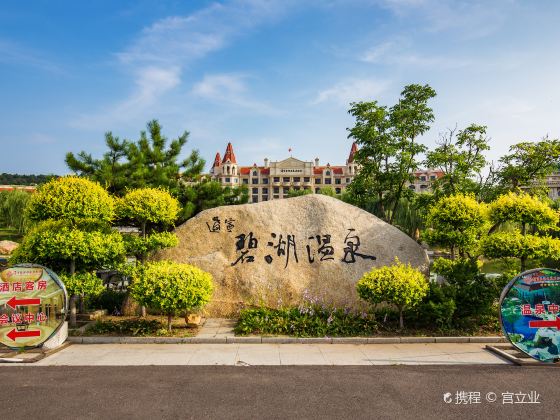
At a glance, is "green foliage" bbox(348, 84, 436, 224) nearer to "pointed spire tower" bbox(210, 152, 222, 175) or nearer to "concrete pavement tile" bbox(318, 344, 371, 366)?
"concrete pavement tile" bbox(318, 344, 371, 366)

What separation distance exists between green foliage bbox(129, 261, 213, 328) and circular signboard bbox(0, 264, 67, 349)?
137 centimetres

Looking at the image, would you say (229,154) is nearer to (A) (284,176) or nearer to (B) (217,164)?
(B) (217,164)

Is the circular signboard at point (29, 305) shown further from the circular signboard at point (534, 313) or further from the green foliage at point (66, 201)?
the circular signboard at point (534, 313)

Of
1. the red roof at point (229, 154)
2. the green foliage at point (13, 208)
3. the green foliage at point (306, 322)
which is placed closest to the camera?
the green foliage at point (306, 322)

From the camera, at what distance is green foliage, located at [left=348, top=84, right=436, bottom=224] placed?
41.6 feet

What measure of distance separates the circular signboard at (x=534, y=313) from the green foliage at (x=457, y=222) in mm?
2439

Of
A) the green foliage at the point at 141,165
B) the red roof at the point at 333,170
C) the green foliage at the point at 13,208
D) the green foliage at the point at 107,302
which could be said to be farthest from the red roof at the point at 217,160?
the green foliage at the point at 107,302

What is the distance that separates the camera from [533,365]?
6.35m

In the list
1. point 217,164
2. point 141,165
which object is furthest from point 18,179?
point 141,165

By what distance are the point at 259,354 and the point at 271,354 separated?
0.68 ft

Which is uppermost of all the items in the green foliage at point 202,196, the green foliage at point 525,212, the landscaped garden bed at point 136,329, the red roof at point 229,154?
the red roof at point 229,154

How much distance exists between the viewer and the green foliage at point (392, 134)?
12680 millimetres

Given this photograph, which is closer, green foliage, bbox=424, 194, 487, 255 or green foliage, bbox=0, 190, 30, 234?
green foliage, bbox=424, 194, 487, 255

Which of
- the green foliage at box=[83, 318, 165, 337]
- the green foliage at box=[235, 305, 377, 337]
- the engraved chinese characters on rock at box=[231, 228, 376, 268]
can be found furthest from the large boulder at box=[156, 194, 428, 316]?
the green foliage at box=[83, 318, 165, 337]
